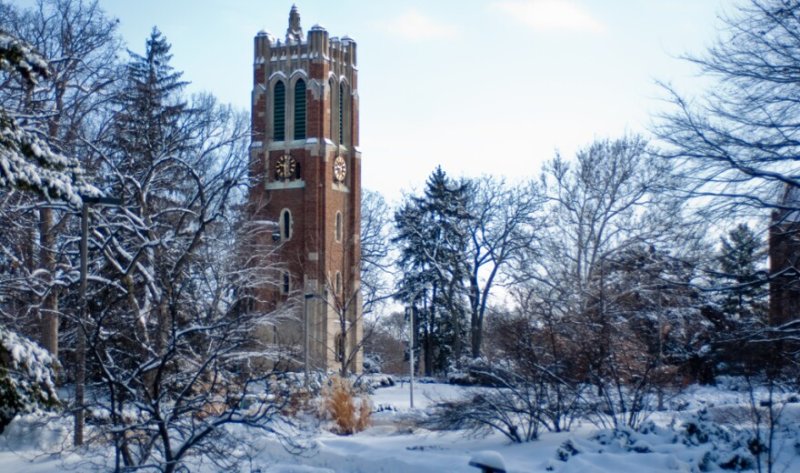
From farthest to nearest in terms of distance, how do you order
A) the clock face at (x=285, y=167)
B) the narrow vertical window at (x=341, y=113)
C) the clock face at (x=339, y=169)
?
the narrow vertical window at (x=341, y=113) < the clock face at (x=339, y=169) < the clock face at (x=285, y=167)

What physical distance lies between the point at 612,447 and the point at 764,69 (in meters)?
6.05

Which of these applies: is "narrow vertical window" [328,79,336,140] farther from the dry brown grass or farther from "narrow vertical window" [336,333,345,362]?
the dry brown grass

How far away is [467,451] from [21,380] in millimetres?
8660

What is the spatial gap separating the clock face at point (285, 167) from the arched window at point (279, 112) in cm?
136

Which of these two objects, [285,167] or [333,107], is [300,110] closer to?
[333,107]


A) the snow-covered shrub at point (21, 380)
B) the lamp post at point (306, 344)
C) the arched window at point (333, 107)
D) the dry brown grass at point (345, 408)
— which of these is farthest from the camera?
the arched window at point (333, 107)

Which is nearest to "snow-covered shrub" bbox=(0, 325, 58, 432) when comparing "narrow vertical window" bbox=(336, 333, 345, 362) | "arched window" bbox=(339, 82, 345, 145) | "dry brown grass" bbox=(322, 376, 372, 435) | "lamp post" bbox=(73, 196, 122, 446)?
"lamp post" bbox=(73, 196, 122, 446)

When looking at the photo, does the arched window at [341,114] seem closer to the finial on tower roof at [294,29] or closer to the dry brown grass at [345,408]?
the finial on tower roof at [294,29]

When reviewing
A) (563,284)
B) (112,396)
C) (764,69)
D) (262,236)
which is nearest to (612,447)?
(764,69)

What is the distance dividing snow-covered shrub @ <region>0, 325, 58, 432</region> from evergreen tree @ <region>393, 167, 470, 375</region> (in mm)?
38230

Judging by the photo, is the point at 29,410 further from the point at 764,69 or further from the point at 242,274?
the point at 242,274

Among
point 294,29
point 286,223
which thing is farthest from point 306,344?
point 294,29

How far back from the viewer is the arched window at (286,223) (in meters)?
54.3

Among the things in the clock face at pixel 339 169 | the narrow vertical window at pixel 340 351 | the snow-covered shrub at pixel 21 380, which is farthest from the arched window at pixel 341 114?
the snow-covered shrub at pixel 21 380
